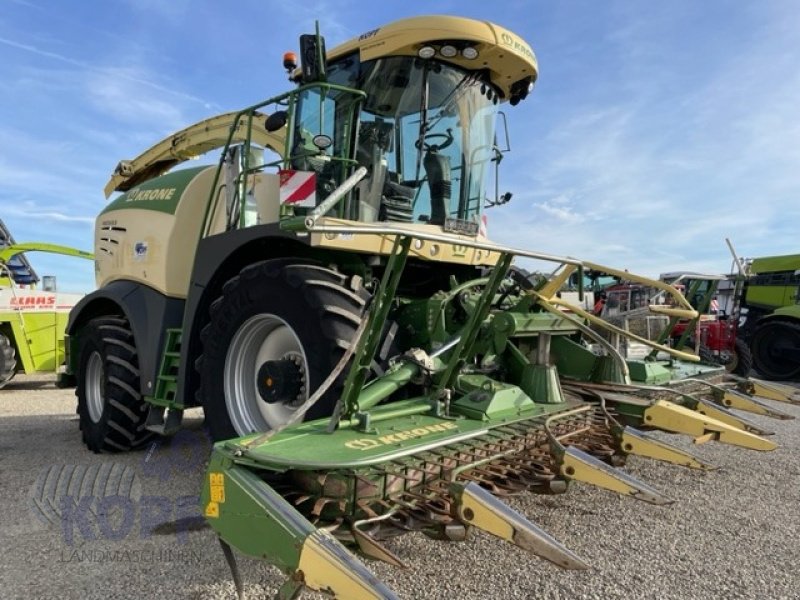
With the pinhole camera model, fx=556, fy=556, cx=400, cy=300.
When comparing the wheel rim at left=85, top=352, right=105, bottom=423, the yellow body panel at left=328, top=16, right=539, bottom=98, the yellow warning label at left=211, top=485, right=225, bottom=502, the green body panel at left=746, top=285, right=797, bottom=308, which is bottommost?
the wheel rim at left=85, top=352, right=105, bottom=423

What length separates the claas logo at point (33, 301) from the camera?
862 cm

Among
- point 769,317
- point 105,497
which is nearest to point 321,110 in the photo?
point 105,497

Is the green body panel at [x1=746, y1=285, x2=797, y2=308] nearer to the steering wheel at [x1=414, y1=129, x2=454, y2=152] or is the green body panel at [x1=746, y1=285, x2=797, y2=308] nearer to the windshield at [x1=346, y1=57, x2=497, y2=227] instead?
the windshield at [x1=346, y1=57, x2=497, y2=227]

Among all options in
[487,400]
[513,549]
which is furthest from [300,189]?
[513,549]

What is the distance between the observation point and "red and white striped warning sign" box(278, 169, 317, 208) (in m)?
3.36

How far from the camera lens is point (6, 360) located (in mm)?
8336

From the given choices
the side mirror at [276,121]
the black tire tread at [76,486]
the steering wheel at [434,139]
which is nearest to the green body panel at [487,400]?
the steering wheel at [434,139]

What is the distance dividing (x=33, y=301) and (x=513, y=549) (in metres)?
8.83

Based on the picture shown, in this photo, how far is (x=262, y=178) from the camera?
4047 millimetres

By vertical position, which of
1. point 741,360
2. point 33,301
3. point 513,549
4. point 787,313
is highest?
point 787,313

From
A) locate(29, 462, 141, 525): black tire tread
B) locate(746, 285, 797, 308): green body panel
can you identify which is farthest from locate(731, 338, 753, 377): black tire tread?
locate(29, 462, 141, 525): black tire tread

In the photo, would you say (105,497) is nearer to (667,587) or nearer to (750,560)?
(667,587)

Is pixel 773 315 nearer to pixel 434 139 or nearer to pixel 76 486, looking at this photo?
pixel 434 139

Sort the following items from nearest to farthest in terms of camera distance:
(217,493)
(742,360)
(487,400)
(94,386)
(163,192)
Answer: (217,493), (487,400), (163,192), (94,386), (742,360)
